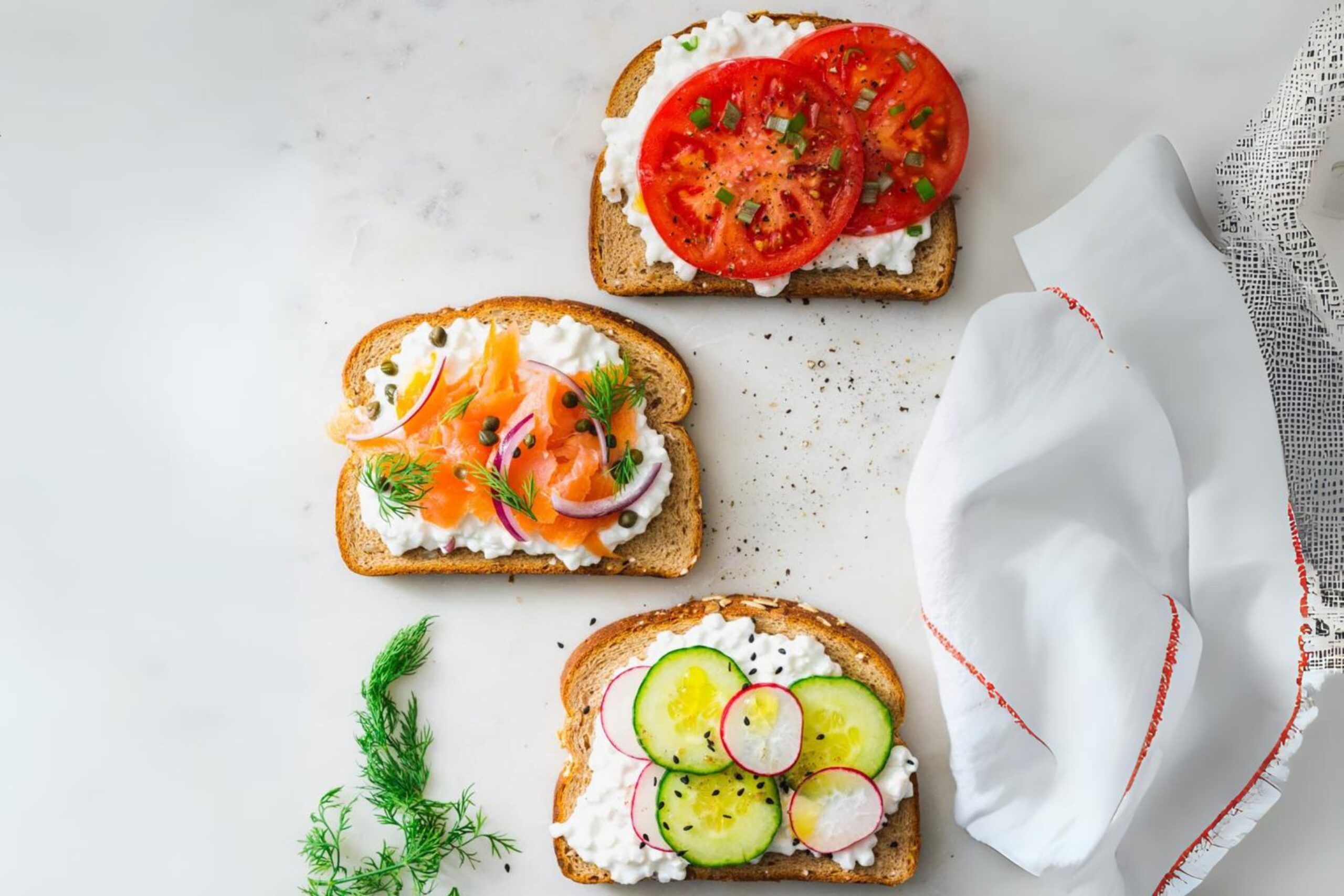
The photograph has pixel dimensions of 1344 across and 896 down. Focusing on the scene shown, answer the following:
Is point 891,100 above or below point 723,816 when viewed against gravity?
above

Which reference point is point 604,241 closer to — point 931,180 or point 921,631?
point 931,180

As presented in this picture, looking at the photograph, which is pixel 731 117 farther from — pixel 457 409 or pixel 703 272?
pixel 457 409

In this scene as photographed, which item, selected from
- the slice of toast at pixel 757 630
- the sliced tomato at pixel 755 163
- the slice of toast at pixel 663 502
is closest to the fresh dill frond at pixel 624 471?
the slice of toast at pixel 663 502

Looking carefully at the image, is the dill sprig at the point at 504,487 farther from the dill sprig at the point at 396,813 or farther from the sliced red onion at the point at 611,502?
the dill sprig at the point at 396,813

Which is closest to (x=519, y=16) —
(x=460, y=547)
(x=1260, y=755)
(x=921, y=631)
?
(x=460, y=547)

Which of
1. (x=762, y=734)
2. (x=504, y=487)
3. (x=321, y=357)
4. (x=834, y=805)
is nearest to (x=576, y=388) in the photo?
(x=504, y=487)

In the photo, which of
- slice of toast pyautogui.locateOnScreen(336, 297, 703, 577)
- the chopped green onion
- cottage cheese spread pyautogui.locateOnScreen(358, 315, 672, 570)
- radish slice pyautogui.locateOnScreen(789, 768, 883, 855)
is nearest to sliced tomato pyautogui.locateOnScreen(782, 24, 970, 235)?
the chopped green onion

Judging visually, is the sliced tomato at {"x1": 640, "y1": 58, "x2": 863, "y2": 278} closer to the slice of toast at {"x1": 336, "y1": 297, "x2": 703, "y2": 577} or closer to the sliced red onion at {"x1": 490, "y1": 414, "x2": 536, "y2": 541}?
the slice of toast at {"x1": 336, "y1": 297, "x2": 703, "y2": 577}
